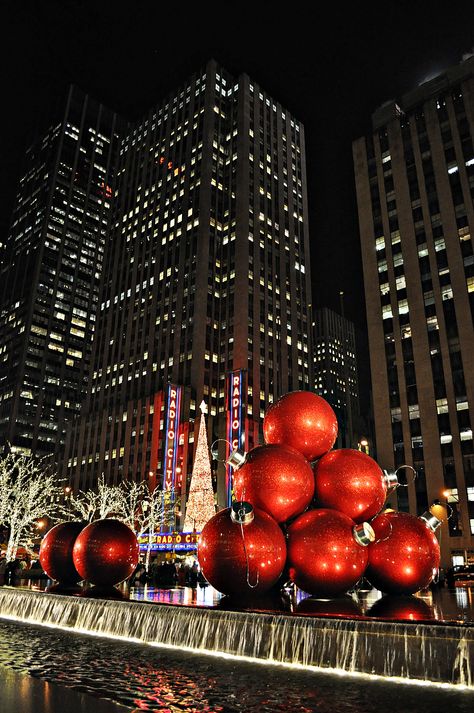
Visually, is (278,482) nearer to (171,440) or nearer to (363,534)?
(363,534)

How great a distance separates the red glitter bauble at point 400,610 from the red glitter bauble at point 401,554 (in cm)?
30

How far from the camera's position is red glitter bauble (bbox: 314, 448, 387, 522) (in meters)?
9.85

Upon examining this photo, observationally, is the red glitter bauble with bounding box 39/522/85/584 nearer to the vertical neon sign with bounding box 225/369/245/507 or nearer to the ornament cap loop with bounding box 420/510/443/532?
the ornament cap loop with bounding box 420/510/443/532

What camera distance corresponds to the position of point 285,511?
9.66 m

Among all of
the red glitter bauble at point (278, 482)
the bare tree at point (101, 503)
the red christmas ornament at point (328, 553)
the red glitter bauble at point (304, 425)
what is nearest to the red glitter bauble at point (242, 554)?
the red christmas ornament at point (328, 553)

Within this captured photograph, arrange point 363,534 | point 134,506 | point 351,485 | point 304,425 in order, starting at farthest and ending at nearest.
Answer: point 134,506, point 304,425, point 351,485, point 363,534

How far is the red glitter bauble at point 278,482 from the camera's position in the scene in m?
9.62

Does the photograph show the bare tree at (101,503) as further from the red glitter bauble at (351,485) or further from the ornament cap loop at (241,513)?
the ornament cap loop at (241,513)

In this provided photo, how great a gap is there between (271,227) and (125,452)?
51356 mm

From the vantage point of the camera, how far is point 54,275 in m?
155

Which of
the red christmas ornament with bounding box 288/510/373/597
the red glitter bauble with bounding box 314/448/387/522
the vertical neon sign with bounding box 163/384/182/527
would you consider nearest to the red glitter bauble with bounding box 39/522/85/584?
the red christmas ornament with bounding box 288/510/373/597

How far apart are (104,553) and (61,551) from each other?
83.9 inches

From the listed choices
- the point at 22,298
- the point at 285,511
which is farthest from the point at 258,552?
the point at 22,298

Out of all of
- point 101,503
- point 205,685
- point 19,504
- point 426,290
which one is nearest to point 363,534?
point 205,685
